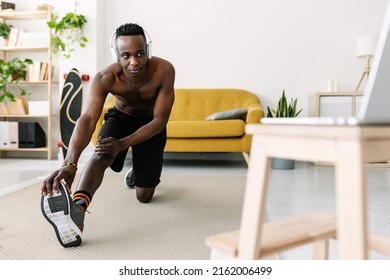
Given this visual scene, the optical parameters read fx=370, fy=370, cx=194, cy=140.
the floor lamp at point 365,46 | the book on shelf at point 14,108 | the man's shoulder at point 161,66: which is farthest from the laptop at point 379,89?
the book on shelf at point 14,108

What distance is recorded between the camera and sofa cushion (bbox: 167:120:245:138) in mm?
3297

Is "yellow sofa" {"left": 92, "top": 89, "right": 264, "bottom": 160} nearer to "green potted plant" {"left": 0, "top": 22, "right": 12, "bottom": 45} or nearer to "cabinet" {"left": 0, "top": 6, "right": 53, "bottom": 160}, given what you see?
"cabinet" {"left": 0, "top": 6, "right": 53, "bottom": 160}

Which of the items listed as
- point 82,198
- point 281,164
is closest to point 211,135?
point 281,164

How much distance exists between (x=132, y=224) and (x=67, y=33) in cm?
305

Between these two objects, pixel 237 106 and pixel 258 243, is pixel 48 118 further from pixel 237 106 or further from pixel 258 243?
pixel 258 243

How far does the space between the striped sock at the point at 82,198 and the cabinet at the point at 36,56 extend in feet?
9.37

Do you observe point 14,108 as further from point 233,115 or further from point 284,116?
point 284,116

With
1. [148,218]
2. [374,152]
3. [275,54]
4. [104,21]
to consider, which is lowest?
[148,218]

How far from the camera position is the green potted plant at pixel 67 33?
3924 millimetres

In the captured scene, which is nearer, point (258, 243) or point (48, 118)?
point (258, 243)

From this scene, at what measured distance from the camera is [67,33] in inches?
161
